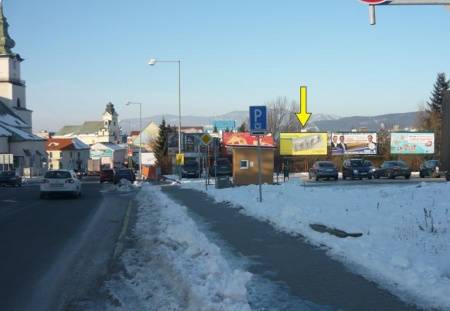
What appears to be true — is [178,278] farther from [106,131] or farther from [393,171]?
[106,131]

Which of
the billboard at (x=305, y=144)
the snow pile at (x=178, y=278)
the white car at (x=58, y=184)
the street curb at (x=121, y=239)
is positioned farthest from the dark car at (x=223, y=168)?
the snow pile at (x=178, y=278)

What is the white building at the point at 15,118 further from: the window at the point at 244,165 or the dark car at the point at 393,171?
the window at the point at 244,165

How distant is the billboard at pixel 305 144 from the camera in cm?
6444

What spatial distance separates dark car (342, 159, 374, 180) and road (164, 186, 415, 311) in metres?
34.8

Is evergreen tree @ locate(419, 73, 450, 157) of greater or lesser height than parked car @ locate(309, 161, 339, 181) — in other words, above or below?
above

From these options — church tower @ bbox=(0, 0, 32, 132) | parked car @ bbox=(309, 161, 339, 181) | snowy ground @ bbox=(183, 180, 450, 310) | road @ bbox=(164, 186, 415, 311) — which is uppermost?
church tower @ bbox=(0, 0, 32, 132)

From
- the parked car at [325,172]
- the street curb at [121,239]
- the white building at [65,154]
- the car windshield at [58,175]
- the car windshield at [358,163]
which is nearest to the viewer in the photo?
the street curb at [121,239]

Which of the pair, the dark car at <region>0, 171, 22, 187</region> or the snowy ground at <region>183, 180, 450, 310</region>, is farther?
the dark car at <region>0, 171, 22, 187</region>

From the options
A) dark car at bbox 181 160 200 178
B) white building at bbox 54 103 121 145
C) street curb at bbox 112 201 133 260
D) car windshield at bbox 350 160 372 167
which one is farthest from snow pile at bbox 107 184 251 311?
white building at bbox 54 103 121 145

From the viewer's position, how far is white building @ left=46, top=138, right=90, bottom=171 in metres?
134

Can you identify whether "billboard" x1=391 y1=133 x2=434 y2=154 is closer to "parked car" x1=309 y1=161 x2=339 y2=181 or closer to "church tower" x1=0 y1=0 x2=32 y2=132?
"parked car" x1=309 y1=161 x2=339 y2=181

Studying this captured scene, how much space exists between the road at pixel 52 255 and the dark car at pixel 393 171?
3185cm

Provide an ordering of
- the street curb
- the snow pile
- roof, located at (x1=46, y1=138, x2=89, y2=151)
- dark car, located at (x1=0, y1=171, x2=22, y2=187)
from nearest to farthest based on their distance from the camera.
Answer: the snow pile → the street curb → dark car, located at (x1=0, y1=171, x2=22, y2=187) → roof, located at (x1=46, y1=138, x2=89, y2=151)

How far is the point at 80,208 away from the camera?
2327cm
